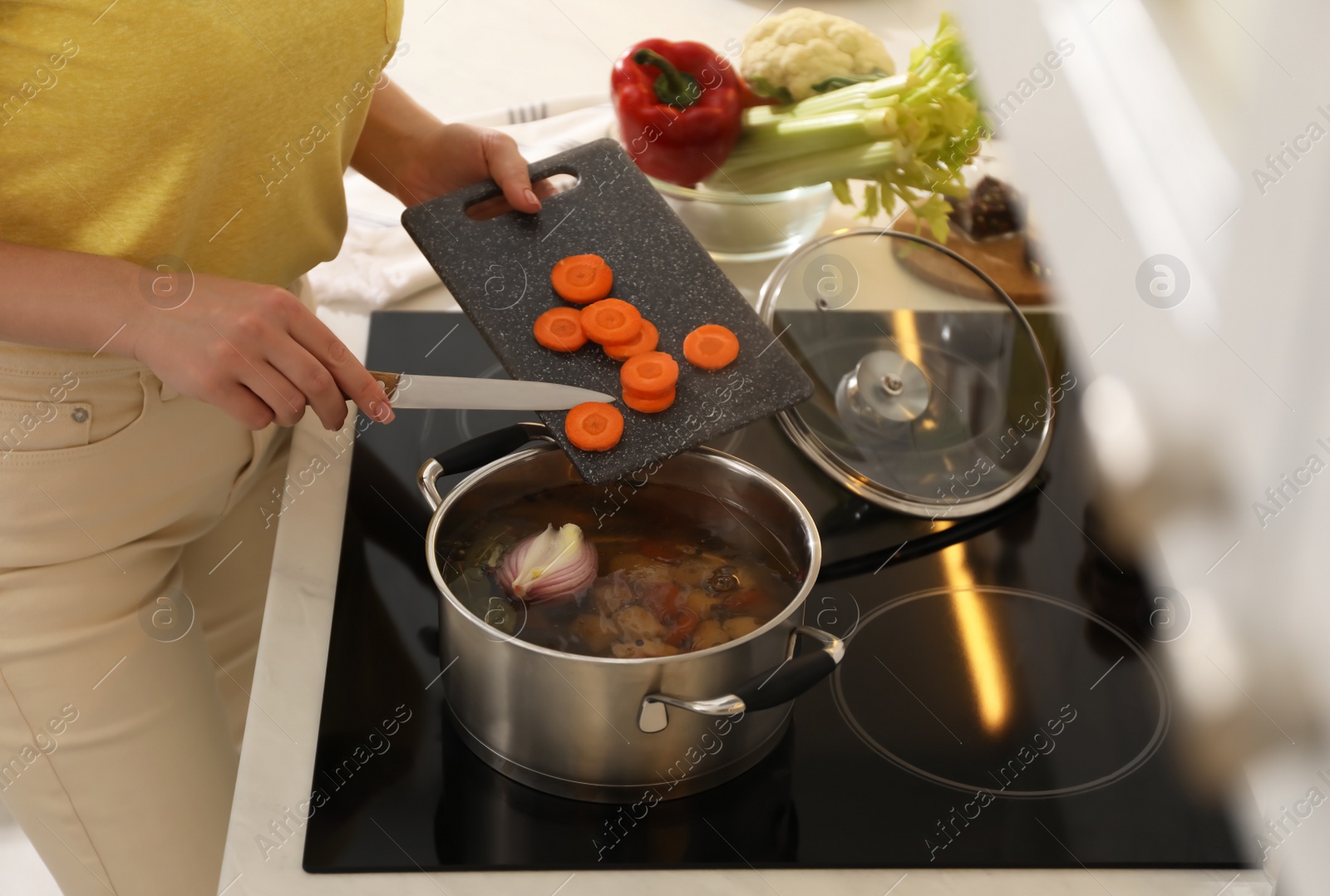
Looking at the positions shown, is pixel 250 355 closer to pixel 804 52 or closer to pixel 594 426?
pixel 594 426

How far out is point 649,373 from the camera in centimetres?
82

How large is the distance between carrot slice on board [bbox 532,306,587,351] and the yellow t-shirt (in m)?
0.22

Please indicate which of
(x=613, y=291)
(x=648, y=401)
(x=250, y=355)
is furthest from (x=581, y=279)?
(x=250, y=355)

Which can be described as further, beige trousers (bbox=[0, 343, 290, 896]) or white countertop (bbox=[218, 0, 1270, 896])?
beige trousers (bbox=[0, 343, 290, 896])

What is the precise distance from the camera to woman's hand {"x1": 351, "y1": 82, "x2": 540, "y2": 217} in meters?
1.03

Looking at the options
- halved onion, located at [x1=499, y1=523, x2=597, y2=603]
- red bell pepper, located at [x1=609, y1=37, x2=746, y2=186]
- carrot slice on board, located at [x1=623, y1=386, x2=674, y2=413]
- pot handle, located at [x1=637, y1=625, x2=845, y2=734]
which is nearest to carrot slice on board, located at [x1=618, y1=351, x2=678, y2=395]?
carrot slice on board, located at [x1=623, y1=386, x2=674, y2=413]

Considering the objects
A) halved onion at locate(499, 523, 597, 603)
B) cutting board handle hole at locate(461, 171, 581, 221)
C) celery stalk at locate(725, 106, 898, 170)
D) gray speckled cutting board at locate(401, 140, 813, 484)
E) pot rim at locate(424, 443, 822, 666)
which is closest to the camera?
pot rim at locate(424, 443, 822, 666)

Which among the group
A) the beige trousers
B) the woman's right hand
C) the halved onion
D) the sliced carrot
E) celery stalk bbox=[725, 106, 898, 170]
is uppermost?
celery stalk bbox=[725, 106, 898, 170]

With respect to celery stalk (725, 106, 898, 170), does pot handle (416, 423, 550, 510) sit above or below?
below

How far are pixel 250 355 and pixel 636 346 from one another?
0.27 metres

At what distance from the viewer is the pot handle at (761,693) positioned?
2.06 feet

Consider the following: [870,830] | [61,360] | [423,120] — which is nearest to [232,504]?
[61,360]

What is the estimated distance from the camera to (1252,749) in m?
0.71

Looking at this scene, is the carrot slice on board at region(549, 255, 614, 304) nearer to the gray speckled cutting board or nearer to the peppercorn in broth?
the gray speckled cutting board
